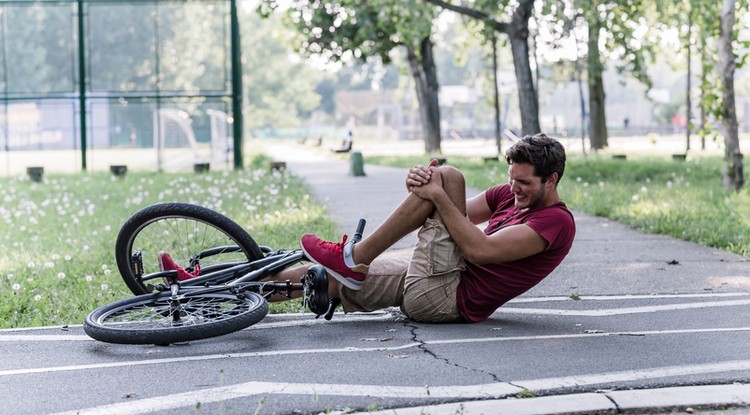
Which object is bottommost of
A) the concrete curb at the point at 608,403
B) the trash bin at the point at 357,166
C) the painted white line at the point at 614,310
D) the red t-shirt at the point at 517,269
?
the concrete curb at the point at 608,403

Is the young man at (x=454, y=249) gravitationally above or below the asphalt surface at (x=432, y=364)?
above

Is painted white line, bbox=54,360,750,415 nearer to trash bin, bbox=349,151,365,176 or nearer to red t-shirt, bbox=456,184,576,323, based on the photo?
red t-shirt, bbox=456,184,576,323

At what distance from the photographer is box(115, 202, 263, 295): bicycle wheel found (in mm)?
6410

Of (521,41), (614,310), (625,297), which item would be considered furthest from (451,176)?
(521,41)

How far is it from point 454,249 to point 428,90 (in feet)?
96.5

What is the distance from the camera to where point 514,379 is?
16.0 feet

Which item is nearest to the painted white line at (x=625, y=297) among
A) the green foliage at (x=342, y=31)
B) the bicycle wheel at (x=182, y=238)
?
the bicycle wheel at (x=182, y=238)

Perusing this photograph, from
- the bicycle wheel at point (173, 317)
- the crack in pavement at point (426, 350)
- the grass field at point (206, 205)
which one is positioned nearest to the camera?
the crack in pavement at point (426, 350)

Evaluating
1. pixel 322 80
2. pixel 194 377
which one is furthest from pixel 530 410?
pixel 322 80

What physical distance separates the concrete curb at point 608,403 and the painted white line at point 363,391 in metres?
0.16

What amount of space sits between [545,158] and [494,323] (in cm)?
110

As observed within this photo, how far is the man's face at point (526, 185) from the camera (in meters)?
5.85

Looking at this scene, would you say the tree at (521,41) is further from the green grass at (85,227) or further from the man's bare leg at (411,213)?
the man's bare leg at (411,213)

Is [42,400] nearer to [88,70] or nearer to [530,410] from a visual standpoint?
[530,410]
